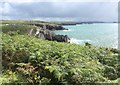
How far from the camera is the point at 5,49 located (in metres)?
12.3

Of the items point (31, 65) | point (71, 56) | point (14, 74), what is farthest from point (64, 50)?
point (14, 74)

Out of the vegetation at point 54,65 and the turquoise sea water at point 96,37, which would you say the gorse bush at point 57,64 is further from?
the turquoise sea water at point 96,37

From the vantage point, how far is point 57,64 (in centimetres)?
1027

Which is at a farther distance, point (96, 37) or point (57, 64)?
point (96, 37)

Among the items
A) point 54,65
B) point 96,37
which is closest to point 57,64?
point 54,65

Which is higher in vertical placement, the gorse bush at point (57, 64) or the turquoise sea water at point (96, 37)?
the gorse bush at point (57, 64)

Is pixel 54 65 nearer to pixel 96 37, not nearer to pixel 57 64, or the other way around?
pixel 57 64

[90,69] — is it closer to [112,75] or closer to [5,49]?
[112,75]

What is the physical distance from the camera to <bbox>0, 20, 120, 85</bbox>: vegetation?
9.57m

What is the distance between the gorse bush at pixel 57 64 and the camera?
9.58 metres

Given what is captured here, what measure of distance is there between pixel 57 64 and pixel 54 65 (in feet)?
0.45

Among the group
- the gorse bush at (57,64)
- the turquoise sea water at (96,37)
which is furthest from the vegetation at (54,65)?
the turquoise sea water at (96,37)

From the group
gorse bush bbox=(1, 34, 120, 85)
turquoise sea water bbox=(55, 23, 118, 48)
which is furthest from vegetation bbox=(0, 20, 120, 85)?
turquoise sea water bbox=(55, 23, 118, 48)

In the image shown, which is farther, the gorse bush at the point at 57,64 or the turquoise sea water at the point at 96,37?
the turquoise sea water at the point at 96,37
